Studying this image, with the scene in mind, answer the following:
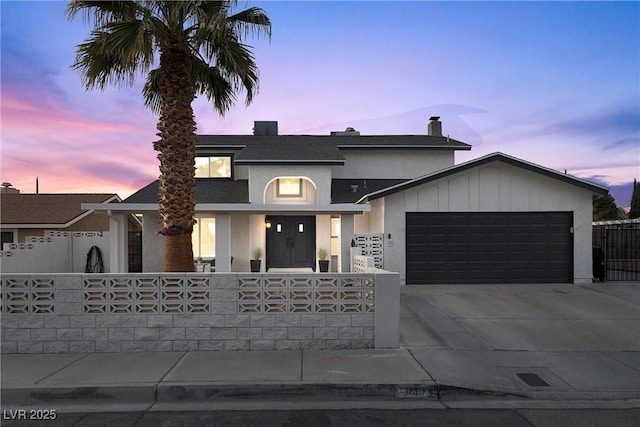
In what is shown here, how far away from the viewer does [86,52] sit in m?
7.45

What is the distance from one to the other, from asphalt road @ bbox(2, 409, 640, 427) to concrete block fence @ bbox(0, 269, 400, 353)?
1.75 meters

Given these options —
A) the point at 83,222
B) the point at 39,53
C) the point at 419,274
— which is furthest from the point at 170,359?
the point at 83,222

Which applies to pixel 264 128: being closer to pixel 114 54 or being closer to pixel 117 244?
pixel 117 244

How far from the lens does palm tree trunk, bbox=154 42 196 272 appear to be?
707 cm

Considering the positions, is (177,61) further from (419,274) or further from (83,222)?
(83,222)

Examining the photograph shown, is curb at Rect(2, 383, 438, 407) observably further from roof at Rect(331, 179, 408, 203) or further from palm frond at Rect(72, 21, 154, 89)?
roof at Rect(331, 179, 408, 203)

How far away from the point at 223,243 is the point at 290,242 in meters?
3.51

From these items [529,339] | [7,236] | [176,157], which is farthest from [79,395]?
[7,236]

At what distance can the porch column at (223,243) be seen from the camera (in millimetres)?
12969

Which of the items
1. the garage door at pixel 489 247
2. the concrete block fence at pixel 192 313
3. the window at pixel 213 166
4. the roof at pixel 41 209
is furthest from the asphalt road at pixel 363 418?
the roof at pixel 41 209

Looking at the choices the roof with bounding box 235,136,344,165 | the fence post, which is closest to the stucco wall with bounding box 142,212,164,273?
the roof with bounding box 235,136,344,165

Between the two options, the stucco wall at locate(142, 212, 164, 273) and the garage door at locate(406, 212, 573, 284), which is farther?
the stucco wall at locate(142, 212, 164, 273)

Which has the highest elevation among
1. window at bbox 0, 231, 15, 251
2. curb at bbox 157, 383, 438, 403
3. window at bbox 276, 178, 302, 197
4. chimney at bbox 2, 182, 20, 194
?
chimney at bbox 2, 182, 20, 194

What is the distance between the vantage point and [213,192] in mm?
15406
